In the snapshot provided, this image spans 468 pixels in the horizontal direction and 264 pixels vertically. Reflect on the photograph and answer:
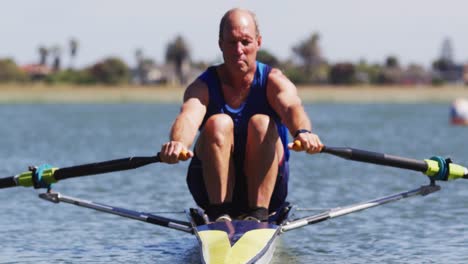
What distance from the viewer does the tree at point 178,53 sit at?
16700 cm

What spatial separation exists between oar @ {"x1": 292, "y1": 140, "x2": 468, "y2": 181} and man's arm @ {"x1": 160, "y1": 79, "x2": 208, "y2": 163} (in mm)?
936

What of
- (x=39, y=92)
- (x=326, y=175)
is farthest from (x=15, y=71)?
(x=326, y=175)

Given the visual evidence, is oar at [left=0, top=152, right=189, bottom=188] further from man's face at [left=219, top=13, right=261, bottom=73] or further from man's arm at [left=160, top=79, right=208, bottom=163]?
man's face at [left=219, top=13, right=261, bottom=73]

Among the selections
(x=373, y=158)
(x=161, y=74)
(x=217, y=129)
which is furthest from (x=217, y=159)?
(x=161, y=74)

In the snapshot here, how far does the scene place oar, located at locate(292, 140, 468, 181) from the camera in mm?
8953

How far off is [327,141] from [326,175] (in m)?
14.2

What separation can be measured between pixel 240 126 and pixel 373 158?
1.22m

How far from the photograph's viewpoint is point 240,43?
9.34m

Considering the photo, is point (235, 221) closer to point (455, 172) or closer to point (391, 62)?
point (455, 172)

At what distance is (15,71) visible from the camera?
160 meters

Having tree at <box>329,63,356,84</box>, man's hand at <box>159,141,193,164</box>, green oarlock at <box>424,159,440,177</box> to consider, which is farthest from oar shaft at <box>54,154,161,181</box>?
tree at <box>329,63,356,84</box>

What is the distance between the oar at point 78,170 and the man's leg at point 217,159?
638mm

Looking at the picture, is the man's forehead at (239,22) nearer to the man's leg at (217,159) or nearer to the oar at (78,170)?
the man's leg at (217,159)

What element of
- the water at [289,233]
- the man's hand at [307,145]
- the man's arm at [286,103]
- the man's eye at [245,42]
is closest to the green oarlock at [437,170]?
the water at [289,233]
